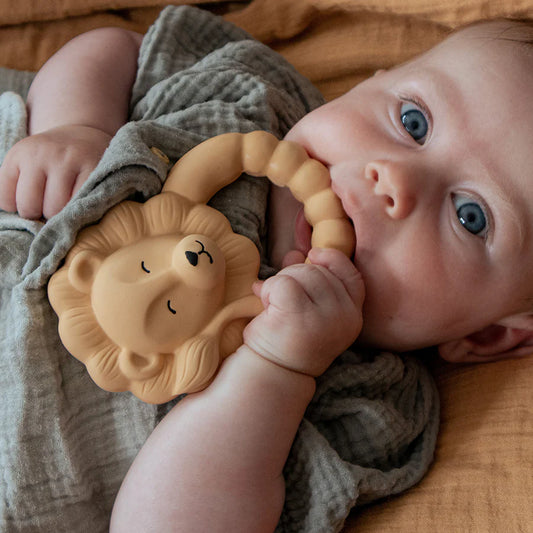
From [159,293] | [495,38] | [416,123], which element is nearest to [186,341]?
[159,293]

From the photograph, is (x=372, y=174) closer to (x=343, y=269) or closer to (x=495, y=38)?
(x=343, y=269)

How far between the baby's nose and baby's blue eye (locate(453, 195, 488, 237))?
72 millimetres

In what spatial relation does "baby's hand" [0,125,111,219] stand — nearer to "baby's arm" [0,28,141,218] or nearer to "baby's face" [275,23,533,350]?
Answer: "baby's arm" [0,28,141,218]

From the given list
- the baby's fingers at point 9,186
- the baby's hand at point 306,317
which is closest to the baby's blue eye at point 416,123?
the baby's hand at point 306,317

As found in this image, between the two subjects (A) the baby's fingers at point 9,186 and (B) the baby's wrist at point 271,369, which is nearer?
(B) the baby's wrist at point 271,369

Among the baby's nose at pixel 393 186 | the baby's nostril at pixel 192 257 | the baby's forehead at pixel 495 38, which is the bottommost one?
the baby's nostril at pixel 192 257

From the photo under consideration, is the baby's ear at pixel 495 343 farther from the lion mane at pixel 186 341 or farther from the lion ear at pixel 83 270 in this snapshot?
the lion ear at pixel 83 270

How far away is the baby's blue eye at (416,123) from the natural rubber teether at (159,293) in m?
0.17

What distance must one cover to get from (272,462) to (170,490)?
0.41ft

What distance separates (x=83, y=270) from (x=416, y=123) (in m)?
0.48

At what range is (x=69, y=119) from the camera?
3.54ft

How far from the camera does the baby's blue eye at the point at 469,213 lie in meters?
0.84

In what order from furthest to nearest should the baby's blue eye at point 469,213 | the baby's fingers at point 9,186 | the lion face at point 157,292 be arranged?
the baby's fingers at point 9,186 → the baby's blue eye at point 469,213 → the lion face at point 157,292

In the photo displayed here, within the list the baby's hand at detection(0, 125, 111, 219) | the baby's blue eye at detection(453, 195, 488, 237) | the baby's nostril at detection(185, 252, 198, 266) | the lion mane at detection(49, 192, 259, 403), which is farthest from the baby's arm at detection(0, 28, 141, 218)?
the baby's blue eye at detection(453, 195, 488, 237)
